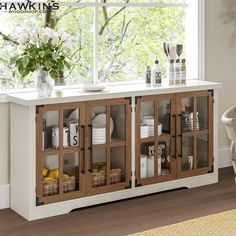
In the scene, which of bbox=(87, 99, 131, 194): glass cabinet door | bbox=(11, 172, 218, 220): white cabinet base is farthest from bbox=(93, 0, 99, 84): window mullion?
bbox=(11, 172, 218, 220): white cabinet base

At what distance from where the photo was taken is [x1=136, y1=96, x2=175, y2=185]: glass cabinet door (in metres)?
4.79

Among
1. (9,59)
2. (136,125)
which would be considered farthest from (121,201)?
(9,59)

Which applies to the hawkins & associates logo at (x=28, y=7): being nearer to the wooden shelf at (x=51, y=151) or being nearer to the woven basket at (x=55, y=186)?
the wooden shelf at (x=51, y=151)

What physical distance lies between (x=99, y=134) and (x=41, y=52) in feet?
2.48

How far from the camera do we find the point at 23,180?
434 centimetres

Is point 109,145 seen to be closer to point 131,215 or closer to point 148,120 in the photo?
point 148,120

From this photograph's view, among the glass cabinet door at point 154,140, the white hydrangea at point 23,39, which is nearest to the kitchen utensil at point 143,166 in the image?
the glass cabinet door at point 154,140

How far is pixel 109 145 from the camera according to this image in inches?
182

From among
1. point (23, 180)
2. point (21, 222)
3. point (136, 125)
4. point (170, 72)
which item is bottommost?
point (21, 222)

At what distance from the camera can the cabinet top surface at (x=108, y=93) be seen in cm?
426

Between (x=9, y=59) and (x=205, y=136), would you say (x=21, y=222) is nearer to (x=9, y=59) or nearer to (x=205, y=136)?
(x=9, y=59)

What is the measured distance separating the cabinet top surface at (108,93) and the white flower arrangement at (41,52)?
175 millimetres

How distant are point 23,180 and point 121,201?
32.1 inches

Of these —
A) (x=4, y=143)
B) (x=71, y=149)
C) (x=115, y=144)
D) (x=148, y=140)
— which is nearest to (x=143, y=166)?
(x=148, y=140)
